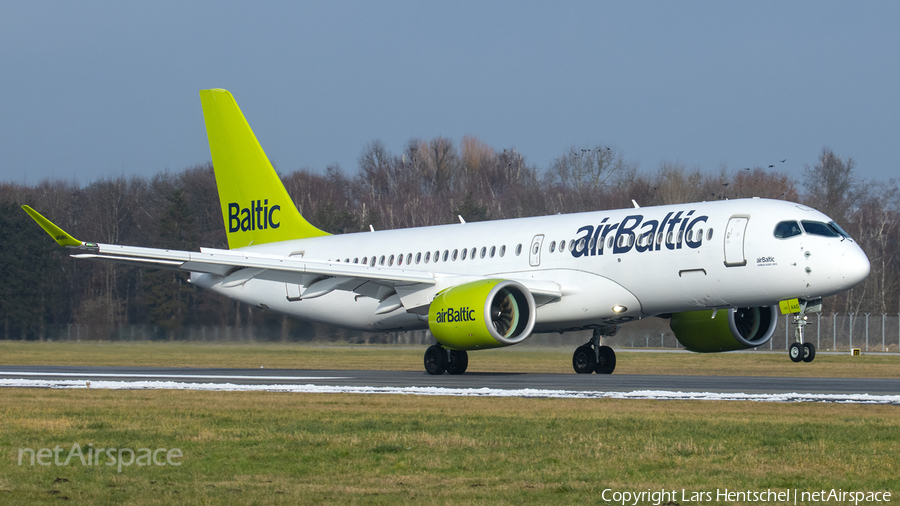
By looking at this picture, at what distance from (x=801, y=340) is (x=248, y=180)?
59.4 ft

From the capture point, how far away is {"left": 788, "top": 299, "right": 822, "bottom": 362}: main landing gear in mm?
21516

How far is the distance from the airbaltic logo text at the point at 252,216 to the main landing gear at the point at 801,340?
55.0 feet

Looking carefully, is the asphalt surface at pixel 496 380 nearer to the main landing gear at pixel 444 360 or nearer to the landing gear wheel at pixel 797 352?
the main landing gear at pixel 444 360

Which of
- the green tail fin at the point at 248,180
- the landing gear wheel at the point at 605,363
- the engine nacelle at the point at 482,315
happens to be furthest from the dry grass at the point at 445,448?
the green tail fin at the point at 248,180

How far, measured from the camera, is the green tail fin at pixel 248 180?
3294 centimetres

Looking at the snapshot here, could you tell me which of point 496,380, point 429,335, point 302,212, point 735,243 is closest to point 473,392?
point 496,380

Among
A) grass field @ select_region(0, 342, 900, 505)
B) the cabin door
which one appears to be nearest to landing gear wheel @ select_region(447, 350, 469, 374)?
the cabin door

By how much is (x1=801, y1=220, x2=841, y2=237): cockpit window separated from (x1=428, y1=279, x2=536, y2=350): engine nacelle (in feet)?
20.6

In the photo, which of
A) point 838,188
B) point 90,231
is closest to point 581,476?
point 90,231

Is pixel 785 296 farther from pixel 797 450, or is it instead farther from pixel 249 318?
pixel 249 318

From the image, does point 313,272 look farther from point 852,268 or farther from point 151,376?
point 852,268

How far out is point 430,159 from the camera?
386 ft

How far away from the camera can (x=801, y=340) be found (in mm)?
22469

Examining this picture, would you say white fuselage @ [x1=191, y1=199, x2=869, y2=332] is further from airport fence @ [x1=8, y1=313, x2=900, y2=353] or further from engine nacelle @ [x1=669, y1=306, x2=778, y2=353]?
airport fence @ [x1=8, y1=313, x2=900, y2=353]
